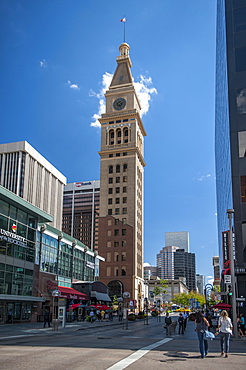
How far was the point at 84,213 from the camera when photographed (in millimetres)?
181500

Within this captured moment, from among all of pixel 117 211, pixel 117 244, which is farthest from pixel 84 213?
pixel 117 244

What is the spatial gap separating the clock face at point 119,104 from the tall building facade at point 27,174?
1177 inches

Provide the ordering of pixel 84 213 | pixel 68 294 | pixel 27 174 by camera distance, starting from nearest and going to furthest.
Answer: pixel 68 294, pixel 27 174, pixel 84 213

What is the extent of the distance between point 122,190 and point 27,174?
33354 mm

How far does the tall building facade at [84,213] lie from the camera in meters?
179

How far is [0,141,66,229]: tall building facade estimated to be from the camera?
384ft

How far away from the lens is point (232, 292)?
26.2m

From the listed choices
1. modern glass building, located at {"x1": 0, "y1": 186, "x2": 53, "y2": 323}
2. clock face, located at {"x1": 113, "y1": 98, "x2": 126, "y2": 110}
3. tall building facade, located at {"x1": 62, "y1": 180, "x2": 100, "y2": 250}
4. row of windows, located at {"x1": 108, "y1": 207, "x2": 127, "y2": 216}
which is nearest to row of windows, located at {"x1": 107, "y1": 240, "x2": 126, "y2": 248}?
row of windows, located at {"x1": 108, "y1": 207, "x2": 127, "y2": 216}

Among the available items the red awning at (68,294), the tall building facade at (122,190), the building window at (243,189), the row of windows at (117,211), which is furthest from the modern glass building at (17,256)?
the row of windows at (117,211)

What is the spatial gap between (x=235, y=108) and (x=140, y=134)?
83.1m

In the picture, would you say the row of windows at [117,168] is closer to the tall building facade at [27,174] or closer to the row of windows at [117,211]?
the row of windows at [117,211]

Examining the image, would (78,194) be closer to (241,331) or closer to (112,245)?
(112,245)

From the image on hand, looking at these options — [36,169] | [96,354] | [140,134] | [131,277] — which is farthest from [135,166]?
[96,354]

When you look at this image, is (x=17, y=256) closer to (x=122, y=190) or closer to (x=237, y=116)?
(x=237, y=116)
